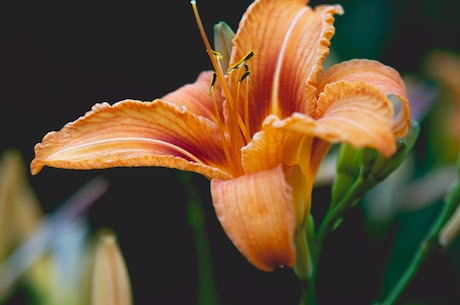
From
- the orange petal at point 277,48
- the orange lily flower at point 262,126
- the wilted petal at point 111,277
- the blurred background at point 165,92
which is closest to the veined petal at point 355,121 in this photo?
the orange lily flower at point 262,126

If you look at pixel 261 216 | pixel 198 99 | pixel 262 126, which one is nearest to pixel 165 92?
pixel 198 99

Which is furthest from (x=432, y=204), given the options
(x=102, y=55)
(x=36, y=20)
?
(x=36, y=20)

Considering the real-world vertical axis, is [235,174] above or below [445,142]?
above

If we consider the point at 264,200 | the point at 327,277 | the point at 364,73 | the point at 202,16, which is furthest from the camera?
the point at 202,16

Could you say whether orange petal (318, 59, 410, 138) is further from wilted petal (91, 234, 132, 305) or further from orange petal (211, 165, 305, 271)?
wilted petal (91, 234, 132, 305)

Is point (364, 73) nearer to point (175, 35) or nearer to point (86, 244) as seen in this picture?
point (86, 244)

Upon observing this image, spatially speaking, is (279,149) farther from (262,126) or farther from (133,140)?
(133,140)

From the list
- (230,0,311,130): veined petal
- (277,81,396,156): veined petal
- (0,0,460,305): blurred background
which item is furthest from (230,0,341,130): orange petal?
(0,0,460,305): blurred background

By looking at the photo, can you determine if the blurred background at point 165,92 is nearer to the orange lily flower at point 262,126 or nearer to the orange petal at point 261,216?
the orange lily flower at point 262,126
